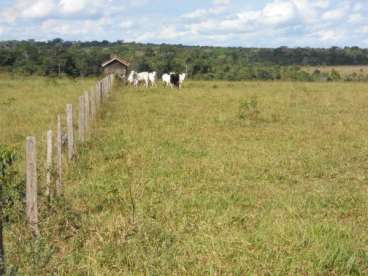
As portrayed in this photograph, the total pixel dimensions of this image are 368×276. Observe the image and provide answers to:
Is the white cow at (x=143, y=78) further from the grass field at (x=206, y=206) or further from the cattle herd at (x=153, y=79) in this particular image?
the grass field at (x=206, y=206)

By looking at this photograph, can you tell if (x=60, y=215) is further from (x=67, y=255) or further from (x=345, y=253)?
(x=345, y=253)

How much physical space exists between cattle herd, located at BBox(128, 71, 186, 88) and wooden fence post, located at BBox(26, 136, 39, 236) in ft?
99.9

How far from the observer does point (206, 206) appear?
789 cm

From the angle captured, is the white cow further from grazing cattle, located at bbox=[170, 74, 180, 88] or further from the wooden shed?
the wooden shed

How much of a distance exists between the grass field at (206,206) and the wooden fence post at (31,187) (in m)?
0.13

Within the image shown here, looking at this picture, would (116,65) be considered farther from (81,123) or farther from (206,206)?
(206,206)

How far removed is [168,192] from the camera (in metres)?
8.63

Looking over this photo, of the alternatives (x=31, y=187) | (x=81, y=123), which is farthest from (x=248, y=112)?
(x=31, y=187)

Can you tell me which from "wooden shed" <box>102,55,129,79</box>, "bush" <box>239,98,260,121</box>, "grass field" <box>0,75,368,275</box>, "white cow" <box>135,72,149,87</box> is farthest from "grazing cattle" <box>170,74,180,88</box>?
"grass field" <box>0,75,368,275</box>

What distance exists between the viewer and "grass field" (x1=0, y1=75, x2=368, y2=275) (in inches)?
227

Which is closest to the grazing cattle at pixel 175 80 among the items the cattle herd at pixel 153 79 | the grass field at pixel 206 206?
the cattle herd at pixel 153 79

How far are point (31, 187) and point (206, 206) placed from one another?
8.86 ft

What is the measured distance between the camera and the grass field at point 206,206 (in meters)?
5.77

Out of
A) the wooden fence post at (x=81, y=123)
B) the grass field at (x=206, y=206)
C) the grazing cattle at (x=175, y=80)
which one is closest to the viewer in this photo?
the grass field at (x=206, y=206)
